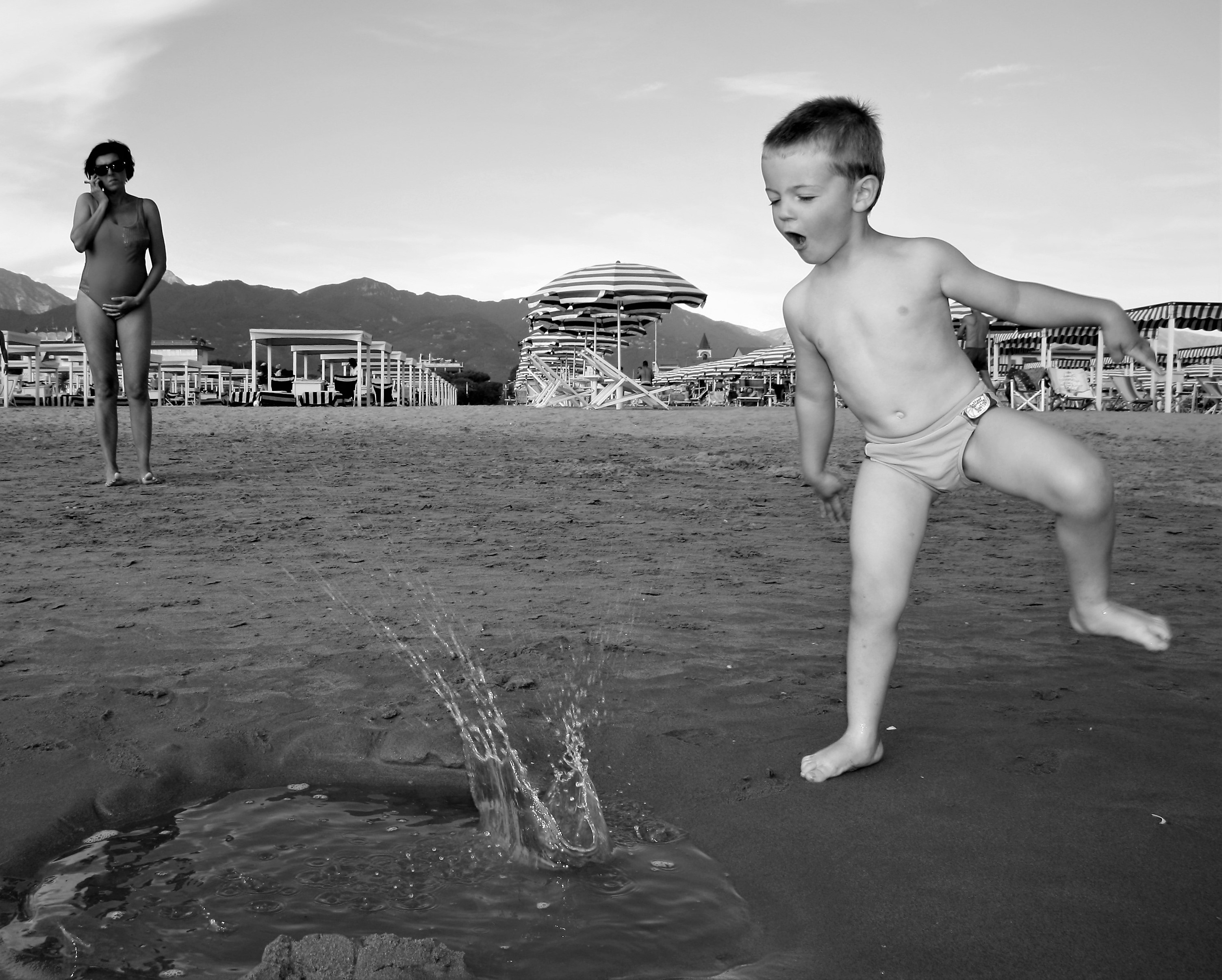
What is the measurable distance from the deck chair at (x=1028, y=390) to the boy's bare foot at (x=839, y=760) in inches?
776

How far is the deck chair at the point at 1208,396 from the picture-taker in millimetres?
23547

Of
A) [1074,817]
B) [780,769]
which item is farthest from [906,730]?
[1074,817]

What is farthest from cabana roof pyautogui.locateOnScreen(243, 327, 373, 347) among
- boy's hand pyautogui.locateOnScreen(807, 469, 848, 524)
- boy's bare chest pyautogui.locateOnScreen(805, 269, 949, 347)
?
boy's bare chest pyautogui.locateOnScreen(805, 269, 949, 347)

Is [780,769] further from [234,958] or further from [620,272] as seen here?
[620,272]

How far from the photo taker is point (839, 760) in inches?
84.3

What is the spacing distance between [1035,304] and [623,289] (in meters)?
19.3

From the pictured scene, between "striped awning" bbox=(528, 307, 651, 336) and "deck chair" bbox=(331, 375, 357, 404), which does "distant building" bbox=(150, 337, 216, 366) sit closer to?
"deck chair" bbox=(331, 375, 357, 404)

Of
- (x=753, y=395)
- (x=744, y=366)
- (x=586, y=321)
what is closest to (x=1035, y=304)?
(x=586, y=321)

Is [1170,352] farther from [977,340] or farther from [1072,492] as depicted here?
[1072,492]

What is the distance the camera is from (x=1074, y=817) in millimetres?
1892

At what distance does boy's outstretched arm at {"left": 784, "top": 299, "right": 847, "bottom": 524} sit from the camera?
2508mm

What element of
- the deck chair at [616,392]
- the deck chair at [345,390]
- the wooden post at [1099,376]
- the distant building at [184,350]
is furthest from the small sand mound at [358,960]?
the distant building at [184,350]

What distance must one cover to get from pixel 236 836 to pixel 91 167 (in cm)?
527

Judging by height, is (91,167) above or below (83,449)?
above
